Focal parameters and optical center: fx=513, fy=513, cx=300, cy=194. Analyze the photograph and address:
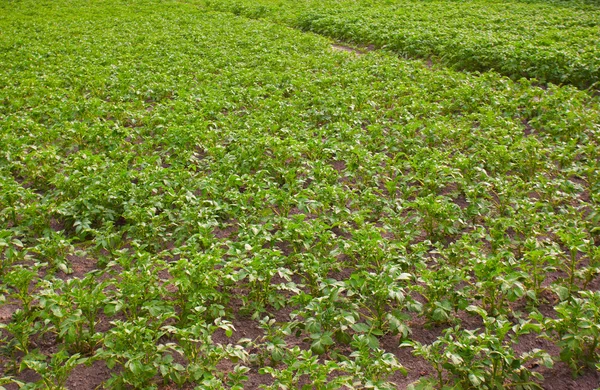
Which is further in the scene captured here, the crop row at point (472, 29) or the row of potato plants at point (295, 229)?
the crop row at point (472, 29)

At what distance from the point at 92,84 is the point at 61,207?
222 inches

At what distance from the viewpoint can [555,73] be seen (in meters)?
10.8

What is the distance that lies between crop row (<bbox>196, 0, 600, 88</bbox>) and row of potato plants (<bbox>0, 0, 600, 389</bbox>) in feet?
4.78

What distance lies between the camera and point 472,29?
1484cm

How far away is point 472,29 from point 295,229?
12.2 m

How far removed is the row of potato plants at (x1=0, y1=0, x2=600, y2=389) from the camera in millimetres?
3871

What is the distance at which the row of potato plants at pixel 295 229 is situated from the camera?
3871 millimetres

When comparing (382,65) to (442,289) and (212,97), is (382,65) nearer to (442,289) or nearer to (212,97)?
(212,97)

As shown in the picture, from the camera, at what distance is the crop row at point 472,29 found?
440 inches

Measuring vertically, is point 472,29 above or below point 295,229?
above

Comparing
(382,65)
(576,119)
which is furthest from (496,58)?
(576,119)

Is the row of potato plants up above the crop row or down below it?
below

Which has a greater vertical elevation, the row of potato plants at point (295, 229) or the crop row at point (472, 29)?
the crop row at point (472, 29)

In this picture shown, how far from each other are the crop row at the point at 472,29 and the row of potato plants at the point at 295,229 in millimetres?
1456
